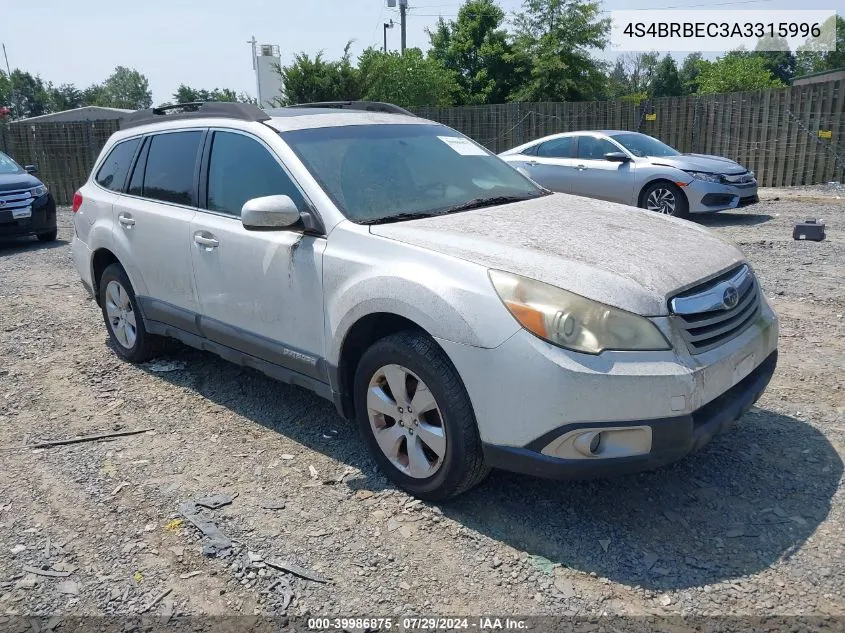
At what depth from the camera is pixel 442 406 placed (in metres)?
3.09

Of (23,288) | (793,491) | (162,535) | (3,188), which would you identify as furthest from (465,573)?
(3,188)

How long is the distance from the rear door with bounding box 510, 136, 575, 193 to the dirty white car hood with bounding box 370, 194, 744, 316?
8.21m

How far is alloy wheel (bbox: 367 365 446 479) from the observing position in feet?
10.5

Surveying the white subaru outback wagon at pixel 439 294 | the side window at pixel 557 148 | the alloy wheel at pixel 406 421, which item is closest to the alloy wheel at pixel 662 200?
the side window at pixel 557 148

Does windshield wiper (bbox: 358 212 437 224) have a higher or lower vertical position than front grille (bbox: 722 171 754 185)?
higher

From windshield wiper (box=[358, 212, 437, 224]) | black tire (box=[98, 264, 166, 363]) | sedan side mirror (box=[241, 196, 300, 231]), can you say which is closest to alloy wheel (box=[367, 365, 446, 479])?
windshield wiper (box=[358, 212, 437, 224])

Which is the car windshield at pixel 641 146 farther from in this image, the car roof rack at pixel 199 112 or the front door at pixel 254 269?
the front door at pixel 254 269

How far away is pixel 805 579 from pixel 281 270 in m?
2.76

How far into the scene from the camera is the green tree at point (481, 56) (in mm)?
36969

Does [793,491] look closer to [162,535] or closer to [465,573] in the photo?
[465,573]

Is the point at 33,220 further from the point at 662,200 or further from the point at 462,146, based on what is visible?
the point at 662,200

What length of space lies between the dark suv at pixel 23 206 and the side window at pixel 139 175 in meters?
7.24

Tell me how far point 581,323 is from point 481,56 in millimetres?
37062

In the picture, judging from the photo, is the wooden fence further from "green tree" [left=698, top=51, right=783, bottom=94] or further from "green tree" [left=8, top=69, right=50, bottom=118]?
"green tree" [left=8, top=69, right=50, bottom=118]
